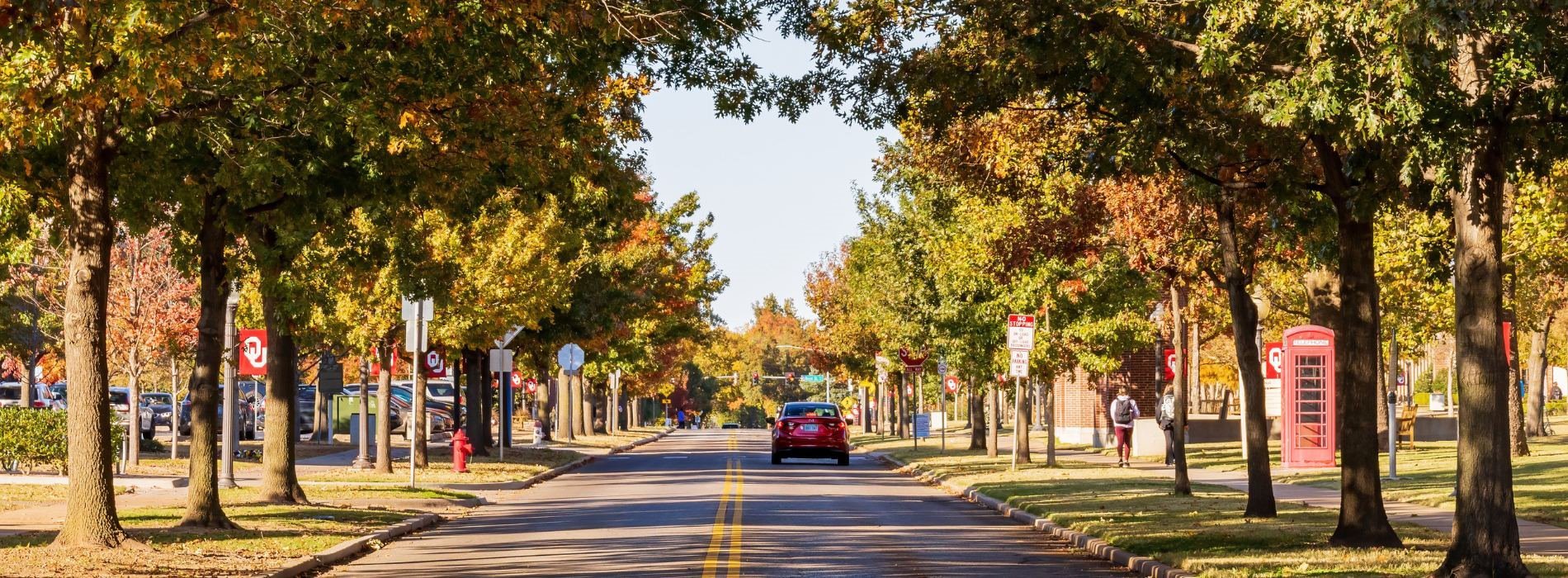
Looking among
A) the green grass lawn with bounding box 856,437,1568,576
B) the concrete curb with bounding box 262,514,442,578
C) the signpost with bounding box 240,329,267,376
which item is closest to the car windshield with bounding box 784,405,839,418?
the green grass lawn with bounding box 856,437,1568,576

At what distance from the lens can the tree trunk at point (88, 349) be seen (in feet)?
54.5

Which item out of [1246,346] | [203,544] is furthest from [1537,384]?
[203,544]

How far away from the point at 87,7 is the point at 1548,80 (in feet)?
33.4

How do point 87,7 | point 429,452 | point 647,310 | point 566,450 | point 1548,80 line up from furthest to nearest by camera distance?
point 647,310 < point 566,450 < point 429,452 < point 1548,80 < point 87,7

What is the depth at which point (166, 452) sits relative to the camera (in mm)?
44500

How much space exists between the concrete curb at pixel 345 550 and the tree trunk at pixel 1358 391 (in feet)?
30.9

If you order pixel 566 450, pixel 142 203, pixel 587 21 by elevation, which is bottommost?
pixel 566 450

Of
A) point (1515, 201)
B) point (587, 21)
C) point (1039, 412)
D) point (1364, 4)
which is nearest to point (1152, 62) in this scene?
point (1364, 4)

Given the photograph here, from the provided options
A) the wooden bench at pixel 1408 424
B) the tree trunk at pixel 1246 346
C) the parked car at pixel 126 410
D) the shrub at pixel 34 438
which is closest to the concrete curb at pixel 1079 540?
the tree trunk at pixel 1246 346

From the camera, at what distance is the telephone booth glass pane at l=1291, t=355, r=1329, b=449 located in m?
33.6

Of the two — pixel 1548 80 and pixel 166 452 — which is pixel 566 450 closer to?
pixel 166 452

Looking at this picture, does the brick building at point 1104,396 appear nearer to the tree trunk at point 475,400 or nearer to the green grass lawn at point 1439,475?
the green grass lawn at point 1439,475

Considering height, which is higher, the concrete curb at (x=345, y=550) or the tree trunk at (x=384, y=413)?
the tree trunk at (x=384, y=413)

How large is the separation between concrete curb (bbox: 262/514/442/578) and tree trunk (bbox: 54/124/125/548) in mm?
1719
